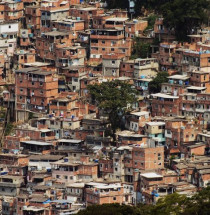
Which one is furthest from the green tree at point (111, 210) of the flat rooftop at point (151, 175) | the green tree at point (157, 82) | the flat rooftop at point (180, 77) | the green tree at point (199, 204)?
the green tree at point (157, 82)

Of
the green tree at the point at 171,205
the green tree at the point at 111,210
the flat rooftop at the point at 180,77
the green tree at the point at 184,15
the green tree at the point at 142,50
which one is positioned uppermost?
the green tree at the point at 184,15

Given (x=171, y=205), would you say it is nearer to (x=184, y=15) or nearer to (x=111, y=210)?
(x=111, y=210)

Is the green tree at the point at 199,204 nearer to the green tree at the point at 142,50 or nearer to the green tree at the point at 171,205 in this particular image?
the green tree at the point at 171,205

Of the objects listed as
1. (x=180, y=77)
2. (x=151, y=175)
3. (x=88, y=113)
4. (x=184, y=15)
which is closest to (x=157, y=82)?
(x=180, y=77)

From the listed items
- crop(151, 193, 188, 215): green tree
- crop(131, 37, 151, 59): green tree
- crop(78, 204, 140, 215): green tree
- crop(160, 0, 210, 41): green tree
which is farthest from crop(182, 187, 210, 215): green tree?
crop(131, 37, 151, 59): green tree

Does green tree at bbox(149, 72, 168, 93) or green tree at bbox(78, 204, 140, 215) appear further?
green tree at bbox(149, 72, 168, 93)

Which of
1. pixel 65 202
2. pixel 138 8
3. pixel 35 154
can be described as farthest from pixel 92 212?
pixel 138 8

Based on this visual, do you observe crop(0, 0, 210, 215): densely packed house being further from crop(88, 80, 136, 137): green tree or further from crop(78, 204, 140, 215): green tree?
crop(78, 204, 140, 215): green tree
